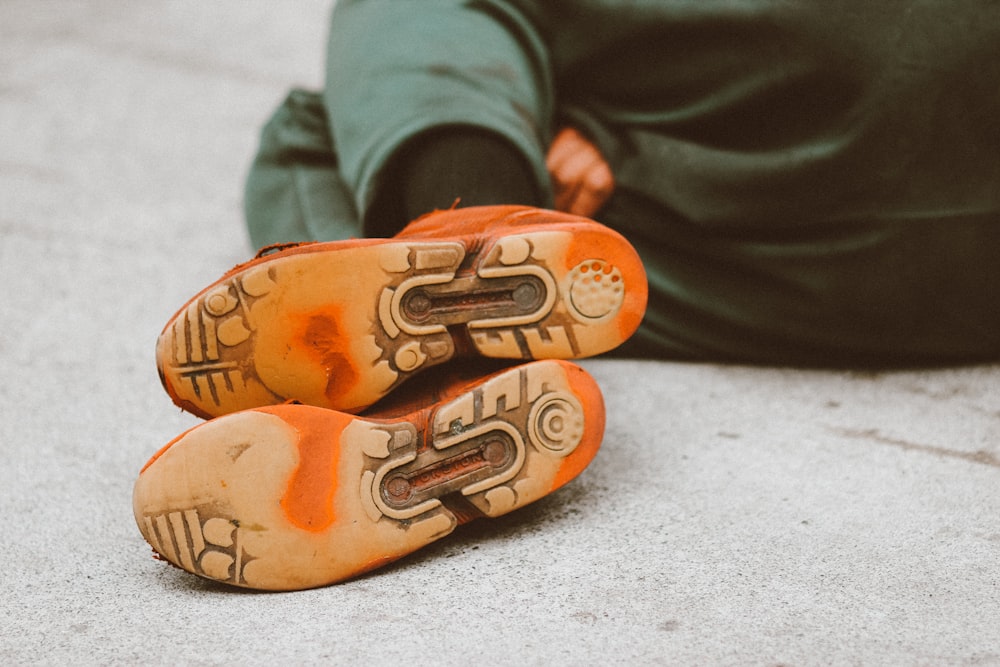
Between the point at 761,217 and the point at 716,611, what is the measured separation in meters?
0.48

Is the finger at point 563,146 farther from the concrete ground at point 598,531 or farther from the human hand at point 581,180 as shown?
the concrete ground at point 598,531

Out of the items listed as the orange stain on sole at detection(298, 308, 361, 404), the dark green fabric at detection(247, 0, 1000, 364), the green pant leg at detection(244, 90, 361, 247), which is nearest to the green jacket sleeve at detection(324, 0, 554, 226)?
the dark green fabric at detection(247, 0, 1000, 364)

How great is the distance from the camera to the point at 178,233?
55.1 inches

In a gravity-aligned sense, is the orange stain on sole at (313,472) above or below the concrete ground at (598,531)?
above

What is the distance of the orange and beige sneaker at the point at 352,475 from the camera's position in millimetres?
591

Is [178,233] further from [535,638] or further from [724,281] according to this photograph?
[535,638]

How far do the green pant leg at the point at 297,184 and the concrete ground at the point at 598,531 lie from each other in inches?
5.7

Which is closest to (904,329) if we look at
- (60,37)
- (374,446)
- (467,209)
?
(467,209)

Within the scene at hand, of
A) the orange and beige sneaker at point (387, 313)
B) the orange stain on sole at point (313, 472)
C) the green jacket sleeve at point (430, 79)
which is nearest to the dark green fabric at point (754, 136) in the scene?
the green jacket sleeve at point (430, 79)

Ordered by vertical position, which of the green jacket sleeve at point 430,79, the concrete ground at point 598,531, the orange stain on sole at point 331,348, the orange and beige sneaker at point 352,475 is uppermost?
the green jacket sleeve at point 430,79

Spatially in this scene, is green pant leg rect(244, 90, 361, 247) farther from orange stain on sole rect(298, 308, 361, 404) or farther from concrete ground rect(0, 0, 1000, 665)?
orange stain on sole rect(298, 308, 361, 404)

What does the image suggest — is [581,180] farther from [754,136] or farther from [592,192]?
[754,136]

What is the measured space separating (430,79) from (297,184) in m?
0.32

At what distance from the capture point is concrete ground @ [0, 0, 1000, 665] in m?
0.56
